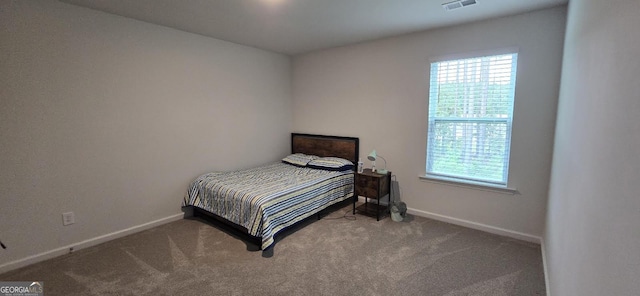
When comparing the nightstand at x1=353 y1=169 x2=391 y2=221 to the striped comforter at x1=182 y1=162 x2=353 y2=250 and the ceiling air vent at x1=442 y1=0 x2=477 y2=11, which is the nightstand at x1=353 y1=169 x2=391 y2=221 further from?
the ceiling air vent at x1=442 y1=0 x2=477 y2=11

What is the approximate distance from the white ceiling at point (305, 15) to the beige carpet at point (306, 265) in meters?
2.33

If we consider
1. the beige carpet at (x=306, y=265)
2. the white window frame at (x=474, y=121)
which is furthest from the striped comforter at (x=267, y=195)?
the white window frame at (x=474, y=121)

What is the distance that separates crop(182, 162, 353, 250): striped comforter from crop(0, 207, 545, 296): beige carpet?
0.80 ft

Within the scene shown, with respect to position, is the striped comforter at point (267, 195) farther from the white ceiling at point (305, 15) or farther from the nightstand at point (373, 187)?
the white ceiling at point (305, 15)

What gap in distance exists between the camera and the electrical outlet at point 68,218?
2650 millimetres

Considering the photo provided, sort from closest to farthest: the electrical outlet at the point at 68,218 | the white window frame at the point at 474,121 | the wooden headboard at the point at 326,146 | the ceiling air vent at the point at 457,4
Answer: the ceiling air vent at the point at 457,4 → the electrical outlet at the point at 68,218 → the white window frame at the point at 474,121 → the wooden headboard at the point at 326,146

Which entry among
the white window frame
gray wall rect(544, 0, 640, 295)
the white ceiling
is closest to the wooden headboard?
the white window frame

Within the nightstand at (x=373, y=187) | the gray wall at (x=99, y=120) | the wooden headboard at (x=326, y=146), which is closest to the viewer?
the gray wall at (x=99, y=120)

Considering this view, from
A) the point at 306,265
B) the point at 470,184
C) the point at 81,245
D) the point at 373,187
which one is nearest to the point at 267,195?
the point at 306,265

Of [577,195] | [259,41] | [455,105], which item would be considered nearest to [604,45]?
[577,195]

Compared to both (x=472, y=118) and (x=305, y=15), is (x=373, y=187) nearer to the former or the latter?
(x=472, y=118)

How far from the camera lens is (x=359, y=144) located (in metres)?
4.08

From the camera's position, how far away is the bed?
2734 mm

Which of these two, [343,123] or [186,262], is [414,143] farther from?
[186,262]
